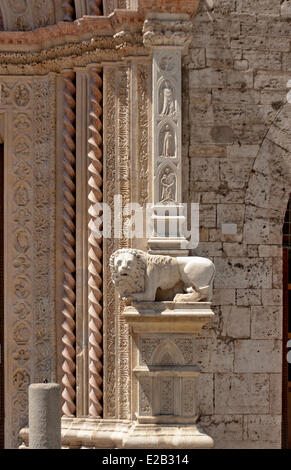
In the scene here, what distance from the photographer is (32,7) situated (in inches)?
376

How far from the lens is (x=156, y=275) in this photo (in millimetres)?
8492

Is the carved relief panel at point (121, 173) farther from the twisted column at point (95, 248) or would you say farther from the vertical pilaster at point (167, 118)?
the vertical pilaster at point (167, 118)

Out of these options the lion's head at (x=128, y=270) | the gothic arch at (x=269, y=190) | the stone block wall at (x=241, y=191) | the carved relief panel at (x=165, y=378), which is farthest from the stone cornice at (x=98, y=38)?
the carved relief panel at (x=165, y=378)

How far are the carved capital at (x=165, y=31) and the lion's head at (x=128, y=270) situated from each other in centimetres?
175

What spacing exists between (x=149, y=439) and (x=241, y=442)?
923 mm

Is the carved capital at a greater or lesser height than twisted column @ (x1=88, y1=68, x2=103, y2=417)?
greater

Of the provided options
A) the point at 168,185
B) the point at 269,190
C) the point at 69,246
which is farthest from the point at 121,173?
the point at 269,190

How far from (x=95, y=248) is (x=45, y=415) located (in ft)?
6.84

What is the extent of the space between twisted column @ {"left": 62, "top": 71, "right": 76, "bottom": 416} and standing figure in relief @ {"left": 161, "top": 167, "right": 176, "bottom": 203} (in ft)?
3.17

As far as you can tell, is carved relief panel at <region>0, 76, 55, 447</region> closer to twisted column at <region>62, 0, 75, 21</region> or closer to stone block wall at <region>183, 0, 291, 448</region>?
twisted column at <region>62, 0, 75, 21</region>

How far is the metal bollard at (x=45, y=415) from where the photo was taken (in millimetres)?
7371

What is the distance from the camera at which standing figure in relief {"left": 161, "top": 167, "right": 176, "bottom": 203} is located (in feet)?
28.7

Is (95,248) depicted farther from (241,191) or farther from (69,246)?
(241,191)

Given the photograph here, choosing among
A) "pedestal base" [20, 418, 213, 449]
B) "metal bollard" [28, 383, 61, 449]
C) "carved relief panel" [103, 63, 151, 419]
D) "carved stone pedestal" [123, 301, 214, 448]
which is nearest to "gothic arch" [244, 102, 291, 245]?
"carved relief panel" [103, 63, 151, 419]
